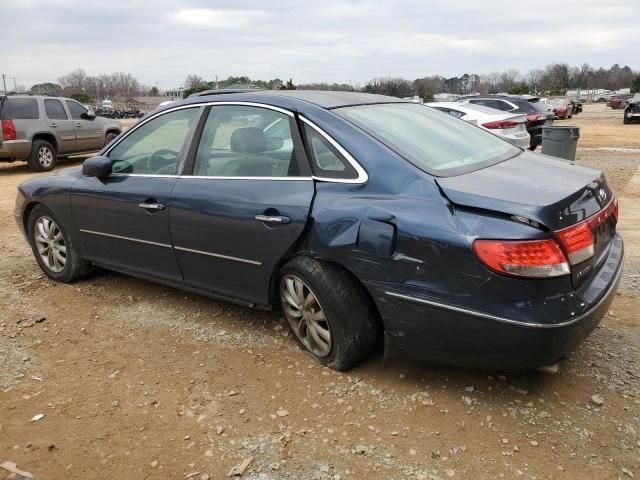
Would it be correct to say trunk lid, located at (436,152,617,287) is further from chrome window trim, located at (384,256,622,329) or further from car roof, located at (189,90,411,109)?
car roof, located at (189,90,411,109)

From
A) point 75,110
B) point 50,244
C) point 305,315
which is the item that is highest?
point 75,110

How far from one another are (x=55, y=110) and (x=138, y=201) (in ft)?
36.5

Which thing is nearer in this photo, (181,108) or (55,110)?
(181,108)

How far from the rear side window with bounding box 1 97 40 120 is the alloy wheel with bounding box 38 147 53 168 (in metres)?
0.75

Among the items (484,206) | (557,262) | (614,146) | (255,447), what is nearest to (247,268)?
(255,447)

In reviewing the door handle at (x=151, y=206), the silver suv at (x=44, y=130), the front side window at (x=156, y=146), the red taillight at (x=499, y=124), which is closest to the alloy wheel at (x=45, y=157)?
the silver suv at (x=44, y=130)

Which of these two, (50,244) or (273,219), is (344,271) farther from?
(50,244)

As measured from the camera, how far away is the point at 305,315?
331 centimetres

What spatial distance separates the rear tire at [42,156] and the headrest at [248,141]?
1105 centimetres

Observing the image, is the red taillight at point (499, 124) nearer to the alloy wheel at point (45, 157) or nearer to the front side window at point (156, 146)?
the front side window at point (156, 146)

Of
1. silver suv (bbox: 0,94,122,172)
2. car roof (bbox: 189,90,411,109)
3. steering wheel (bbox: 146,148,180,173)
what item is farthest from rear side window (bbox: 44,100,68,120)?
car roof (bbox: 189,90,411,109)

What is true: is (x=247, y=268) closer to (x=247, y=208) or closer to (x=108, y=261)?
(x=247, y=208)

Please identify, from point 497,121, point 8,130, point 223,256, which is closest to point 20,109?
point 8,130

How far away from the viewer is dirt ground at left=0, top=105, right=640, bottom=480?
254cm
